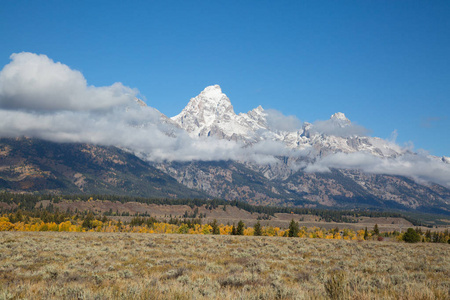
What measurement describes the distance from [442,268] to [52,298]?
24107 mm

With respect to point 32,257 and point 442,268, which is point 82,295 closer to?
point 32,257

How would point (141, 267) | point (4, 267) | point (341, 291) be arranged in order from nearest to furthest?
point (341, 291) < point (4, 267) < point (141, 267)

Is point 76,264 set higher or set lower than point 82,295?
lower

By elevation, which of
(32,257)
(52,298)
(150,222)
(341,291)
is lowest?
(150,222)

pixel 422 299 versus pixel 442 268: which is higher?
pixel 422 299

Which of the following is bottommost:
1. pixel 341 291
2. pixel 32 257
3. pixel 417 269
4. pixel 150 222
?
pixel 150 222

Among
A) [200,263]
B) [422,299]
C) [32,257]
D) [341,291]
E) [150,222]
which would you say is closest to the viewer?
[422,299]

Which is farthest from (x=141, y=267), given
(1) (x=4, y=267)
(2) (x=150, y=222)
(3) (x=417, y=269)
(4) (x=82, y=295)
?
(2) (x=150, y=222)

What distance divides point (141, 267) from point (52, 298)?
963 cm

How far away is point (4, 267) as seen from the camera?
16703 millimetres

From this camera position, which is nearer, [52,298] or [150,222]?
[52,298]

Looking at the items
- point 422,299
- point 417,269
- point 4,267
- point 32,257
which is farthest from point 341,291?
point 32,257

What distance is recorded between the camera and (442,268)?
1975cm

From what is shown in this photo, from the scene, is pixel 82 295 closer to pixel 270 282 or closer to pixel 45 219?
pixel 270 282
